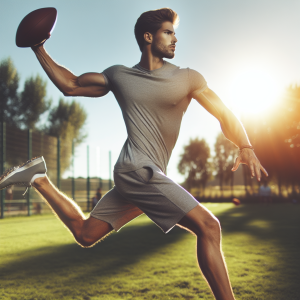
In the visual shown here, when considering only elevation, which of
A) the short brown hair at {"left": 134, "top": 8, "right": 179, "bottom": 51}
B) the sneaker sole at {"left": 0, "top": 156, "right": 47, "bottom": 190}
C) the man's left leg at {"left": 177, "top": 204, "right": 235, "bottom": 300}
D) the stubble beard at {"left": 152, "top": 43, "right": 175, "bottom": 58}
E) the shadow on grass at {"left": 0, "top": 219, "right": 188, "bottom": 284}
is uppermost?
the short brown hair at {"left": 134, "top": 8, "right": 179, "bottom": 51}

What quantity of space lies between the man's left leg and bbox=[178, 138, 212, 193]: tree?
201 ft

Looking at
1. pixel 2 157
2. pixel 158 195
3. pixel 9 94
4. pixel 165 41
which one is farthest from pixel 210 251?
pixel 9 94

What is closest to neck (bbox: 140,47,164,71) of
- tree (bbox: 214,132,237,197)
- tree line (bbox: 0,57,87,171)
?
tree line (bbox: 0,57,87,171)

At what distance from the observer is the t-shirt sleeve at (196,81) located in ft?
8.85

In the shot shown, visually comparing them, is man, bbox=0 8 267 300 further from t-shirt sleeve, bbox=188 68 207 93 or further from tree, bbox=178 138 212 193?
tree, bbox=178 138 212 193

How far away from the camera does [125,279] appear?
4469 millimetres

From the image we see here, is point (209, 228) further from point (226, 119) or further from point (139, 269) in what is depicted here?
point (139, 269)

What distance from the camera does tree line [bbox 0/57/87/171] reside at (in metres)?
33.6

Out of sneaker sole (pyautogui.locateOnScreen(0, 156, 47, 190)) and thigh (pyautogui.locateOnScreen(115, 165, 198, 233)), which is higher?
sneaker sole (pyautogui.locateOnScreen(0, 156, 47, 190))

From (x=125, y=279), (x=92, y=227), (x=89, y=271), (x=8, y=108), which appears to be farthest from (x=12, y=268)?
(x=8, y=108)

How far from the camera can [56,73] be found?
2.70m

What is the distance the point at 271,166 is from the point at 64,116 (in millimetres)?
21515

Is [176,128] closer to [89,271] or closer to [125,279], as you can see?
[125,279]

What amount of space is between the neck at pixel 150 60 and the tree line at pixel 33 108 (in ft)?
107
